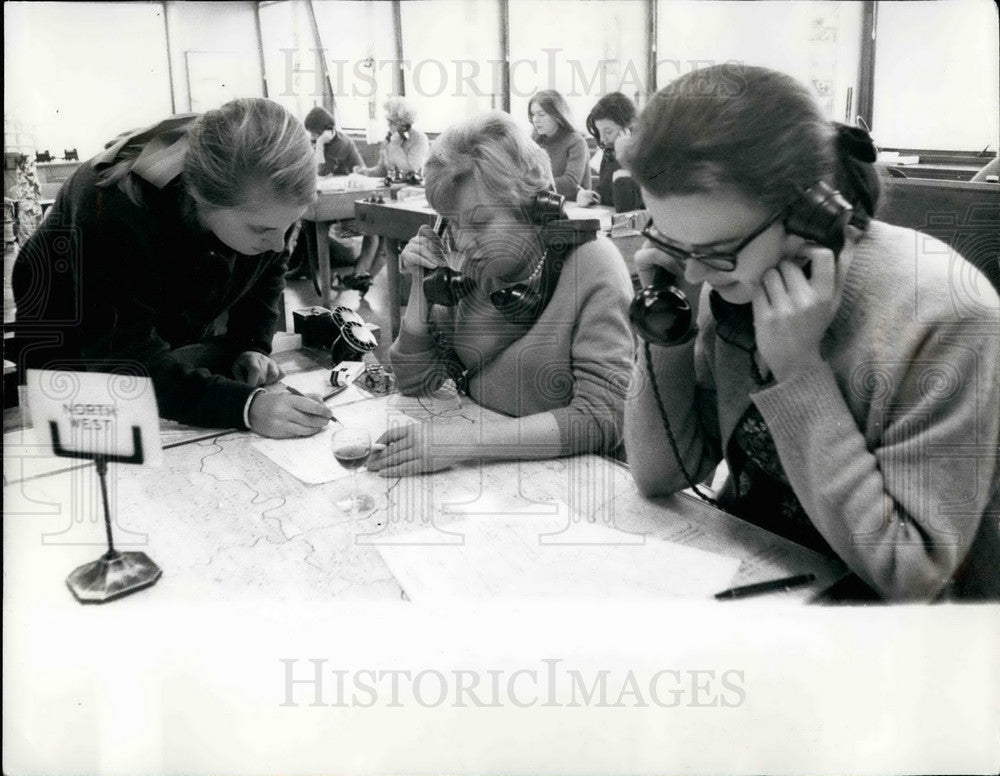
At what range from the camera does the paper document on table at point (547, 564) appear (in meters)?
1.00

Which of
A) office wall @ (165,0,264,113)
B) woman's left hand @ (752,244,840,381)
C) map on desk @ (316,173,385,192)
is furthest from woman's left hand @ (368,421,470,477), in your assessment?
map on desk @ (316,173,385,192)

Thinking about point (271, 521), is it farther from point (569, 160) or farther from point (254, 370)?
point (569, 160)

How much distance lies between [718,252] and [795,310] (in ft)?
0.39

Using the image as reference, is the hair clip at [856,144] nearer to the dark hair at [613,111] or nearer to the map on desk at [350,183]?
the dark hair at [613,111]

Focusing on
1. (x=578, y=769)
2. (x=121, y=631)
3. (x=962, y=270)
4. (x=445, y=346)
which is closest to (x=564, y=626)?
(x=578, y=769)

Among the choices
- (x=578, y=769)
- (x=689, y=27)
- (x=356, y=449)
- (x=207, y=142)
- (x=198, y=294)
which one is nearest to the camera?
(x=578, y=769)

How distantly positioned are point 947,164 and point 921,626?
3.70 feet

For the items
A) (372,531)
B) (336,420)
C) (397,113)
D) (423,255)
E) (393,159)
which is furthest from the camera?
(393,159)

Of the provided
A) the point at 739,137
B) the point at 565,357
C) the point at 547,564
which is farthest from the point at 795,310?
the point at 565,357

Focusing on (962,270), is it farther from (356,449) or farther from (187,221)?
(187,221)

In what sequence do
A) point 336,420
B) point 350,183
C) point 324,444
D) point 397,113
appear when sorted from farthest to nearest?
point 350,183 → point 397,113 → point 336,420 → point 324,444

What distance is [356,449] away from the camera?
1.33m

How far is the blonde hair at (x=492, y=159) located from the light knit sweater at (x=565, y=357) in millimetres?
170

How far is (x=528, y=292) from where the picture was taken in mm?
1561
